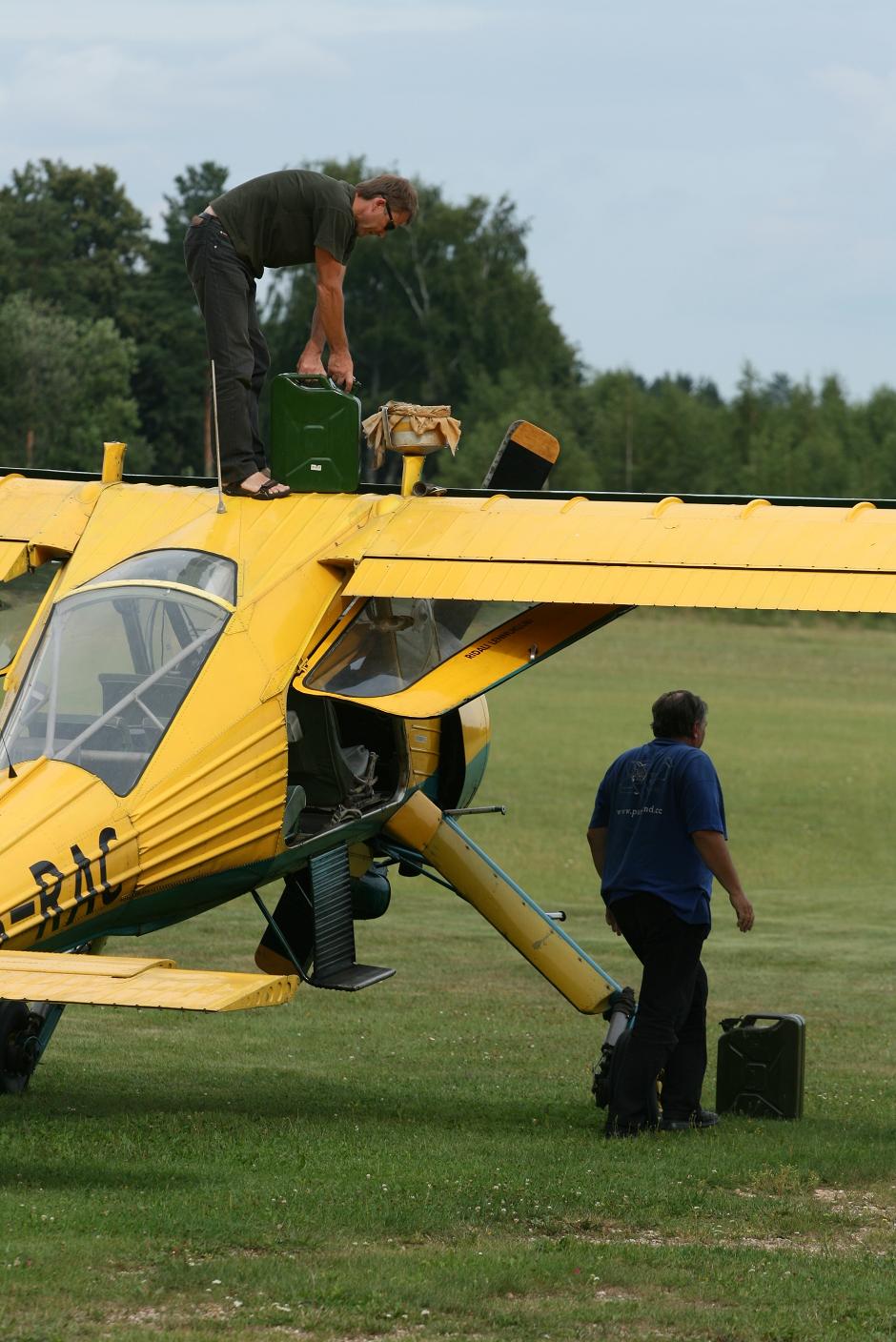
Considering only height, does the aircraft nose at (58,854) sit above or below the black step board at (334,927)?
above

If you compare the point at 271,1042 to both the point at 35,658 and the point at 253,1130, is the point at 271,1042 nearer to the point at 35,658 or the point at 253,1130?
the point at 253,1130

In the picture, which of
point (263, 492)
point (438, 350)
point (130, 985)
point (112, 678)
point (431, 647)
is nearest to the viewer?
point (130, 985)

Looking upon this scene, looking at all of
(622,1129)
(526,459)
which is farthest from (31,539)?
(622,1129)

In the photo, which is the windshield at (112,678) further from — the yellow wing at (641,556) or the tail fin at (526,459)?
the tail fin at (526,459)

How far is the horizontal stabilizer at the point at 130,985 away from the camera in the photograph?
6711mm

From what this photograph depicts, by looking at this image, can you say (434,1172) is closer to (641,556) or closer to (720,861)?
(720,861)

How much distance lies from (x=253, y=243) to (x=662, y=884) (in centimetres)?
381

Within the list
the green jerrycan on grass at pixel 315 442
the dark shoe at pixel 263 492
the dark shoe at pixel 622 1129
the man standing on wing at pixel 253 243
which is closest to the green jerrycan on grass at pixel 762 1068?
the dark shoe at pixel 622 1129

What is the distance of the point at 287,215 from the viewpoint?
10359 millimetres

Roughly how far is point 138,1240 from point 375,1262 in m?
0.83

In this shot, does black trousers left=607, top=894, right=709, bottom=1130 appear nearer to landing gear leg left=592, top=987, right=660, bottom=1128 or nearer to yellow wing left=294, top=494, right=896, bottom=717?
landing gear leg left=592, top=987, right=660, bottom=1128

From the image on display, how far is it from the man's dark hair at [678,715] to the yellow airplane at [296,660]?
541 mm

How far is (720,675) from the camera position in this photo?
151 feet

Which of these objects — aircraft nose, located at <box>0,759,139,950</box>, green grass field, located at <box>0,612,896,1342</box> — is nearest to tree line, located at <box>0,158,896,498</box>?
green grass field, located at <box>0,612,896,1342</box>
